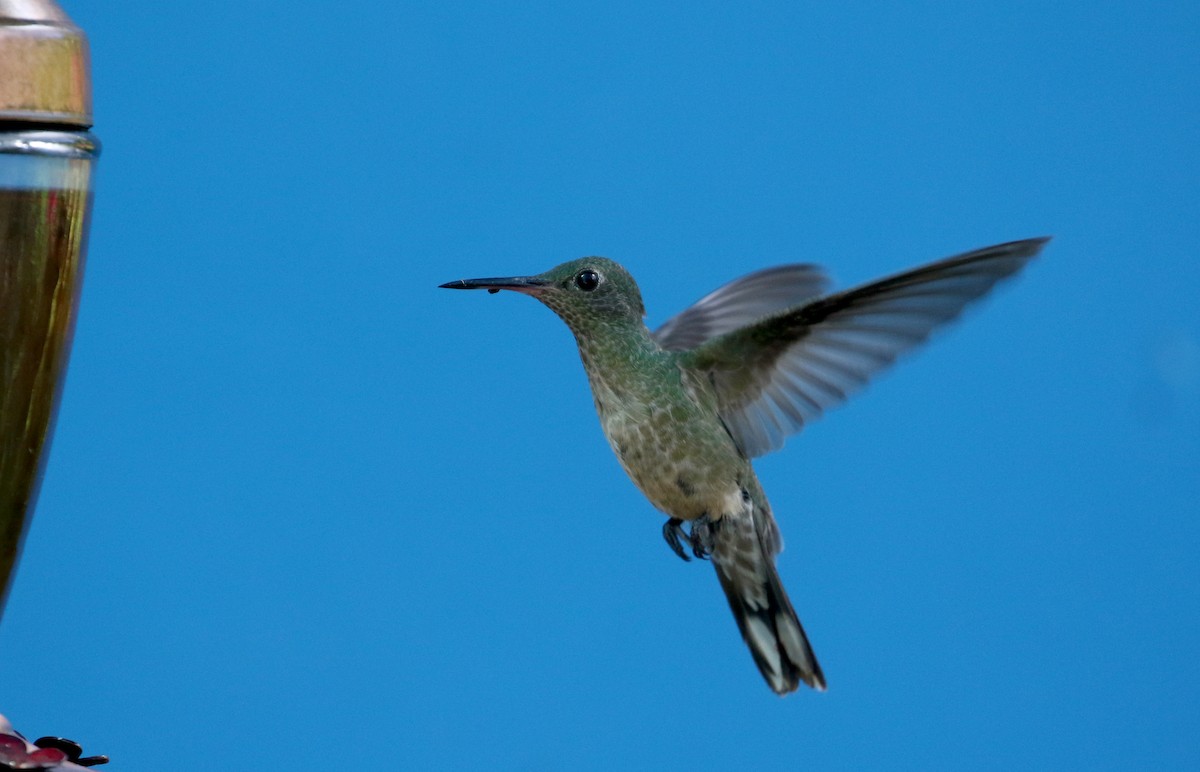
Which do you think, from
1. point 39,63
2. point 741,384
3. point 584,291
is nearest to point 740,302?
Answer: point 741,384

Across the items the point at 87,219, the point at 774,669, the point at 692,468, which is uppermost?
the point at 87,219

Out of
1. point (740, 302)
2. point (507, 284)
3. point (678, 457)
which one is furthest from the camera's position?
point (740, 302)

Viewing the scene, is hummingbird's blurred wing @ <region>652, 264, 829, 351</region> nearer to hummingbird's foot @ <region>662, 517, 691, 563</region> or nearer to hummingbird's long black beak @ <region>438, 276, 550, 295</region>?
hummingbird's foot @ <region>662, 517, 691, 563</region>

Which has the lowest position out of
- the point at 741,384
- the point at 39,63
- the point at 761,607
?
the point at 761,607

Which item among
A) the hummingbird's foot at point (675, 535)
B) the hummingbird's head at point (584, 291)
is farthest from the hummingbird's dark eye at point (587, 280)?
the hummingbird's foot at point (675, 535)

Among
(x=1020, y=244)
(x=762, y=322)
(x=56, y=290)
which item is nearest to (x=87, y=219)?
(x=56, y=290)

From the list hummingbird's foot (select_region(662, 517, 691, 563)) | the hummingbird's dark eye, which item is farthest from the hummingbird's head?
hummingbird's foot (select_region(662, 517, 691, 563))

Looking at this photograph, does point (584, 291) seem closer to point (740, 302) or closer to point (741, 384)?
point (741, 384)

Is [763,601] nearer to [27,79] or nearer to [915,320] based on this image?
Answer: [915,320]

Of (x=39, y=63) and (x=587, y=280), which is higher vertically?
(x=39, y=63)
